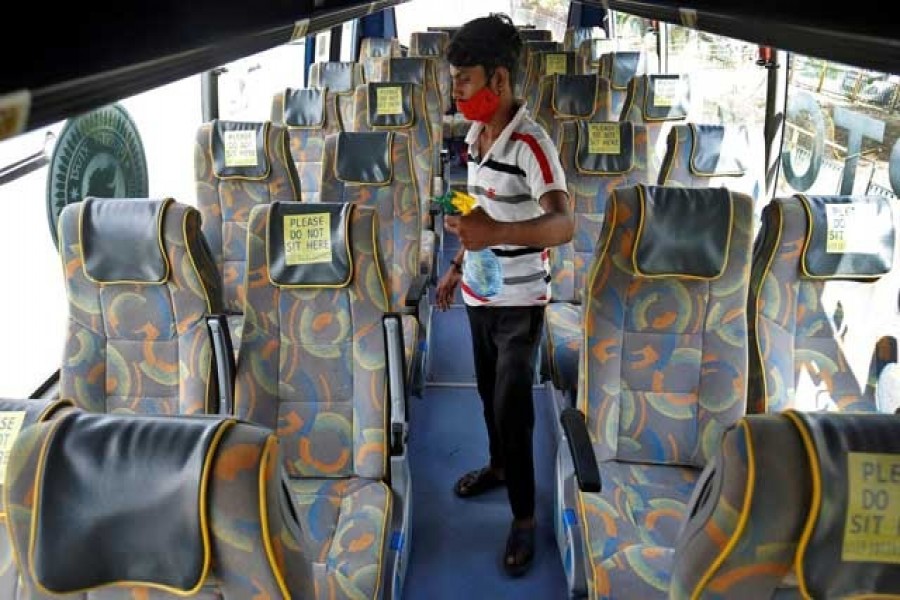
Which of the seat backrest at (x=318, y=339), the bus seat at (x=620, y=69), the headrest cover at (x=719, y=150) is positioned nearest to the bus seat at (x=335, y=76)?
the bus seat at (x=620, y=69)

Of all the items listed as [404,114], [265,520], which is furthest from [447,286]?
[404,114]

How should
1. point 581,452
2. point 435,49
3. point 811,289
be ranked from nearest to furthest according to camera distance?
point 581,452
point 811,289
point 435,49

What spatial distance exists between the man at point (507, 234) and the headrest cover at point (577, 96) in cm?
327

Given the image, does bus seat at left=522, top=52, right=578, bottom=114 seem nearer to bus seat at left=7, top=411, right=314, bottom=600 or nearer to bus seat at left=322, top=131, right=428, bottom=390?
bus seat at left=322, top=131, right=428, bottom=390

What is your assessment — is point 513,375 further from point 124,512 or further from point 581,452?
point 124,512

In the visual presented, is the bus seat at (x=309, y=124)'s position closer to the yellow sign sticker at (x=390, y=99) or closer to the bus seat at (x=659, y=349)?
the yellow sign sticker at (x=390, y=99)

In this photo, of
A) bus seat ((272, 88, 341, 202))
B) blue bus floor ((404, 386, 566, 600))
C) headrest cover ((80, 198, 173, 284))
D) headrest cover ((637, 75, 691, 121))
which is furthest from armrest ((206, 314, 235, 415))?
headrest cover ((637, 75, 691, 121))

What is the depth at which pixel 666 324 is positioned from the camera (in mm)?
2592

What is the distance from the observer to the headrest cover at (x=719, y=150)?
4.36 metres

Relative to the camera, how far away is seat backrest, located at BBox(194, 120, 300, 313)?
403cm

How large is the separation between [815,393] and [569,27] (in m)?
9.50

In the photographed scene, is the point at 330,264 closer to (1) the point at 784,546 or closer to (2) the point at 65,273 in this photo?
(2) the point at 65,273

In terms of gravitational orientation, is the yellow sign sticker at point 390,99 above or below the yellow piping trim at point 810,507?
above

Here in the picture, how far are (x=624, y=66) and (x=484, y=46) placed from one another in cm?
563
